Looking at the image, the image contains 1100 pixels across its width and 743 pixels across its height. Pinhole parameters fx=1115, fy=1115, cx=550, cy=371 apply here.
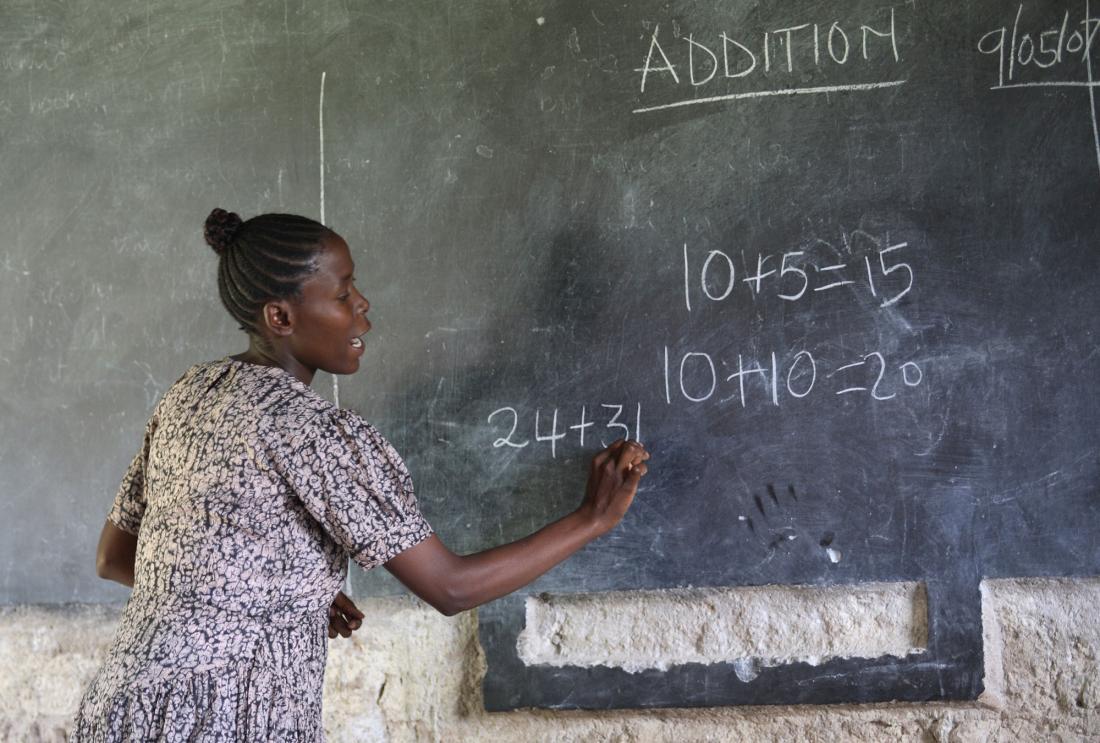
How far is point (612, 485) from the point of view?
1925 millimetres

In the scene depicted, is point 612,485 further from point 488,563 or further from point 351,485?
point 351,485

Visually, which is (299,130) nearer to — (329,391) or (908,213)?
(329,391)

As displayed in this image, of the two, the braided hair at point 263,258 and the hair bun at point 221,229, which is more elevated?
the hair bun at point 221,229

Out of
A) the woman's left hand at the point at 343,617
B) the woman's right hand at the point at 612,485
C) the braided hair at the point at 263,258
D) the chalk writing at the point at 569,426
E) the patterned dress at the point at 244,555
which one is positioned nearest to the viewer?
the patterned dress at the point at 244,555

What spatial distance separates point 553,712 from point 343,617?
0.66 metres

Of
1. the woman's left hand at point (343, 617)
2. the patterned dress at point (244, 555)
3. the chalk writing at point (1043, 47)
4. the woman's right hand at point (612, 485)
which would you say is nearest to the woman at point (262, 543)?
the patterned dress at point (244, 555)

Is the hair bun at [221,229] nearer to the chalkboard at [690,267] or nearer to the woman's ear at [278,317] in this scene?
the woman's ear at [278,317]

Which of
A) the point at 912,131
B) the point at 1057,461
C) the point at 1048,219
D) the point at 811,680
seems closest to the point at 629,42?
the point at 912,131

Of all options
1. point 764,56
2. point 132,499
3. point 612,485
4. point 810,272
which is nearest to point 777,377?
point 810,272

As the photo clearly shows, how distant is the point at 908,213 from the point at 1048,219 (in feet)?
0.91

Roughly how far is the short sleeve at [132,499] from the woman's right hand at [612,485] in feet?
2.45

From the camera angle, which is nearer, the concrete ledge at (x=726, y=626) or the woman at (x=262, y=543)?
the woman at (x=262, y=543)

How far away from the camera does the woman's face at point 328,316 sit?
1713 mm

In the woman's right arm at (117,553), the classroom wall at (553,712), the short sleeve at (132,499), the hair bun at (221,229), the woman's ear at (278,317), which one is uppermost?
the hair bun at (221,229)
